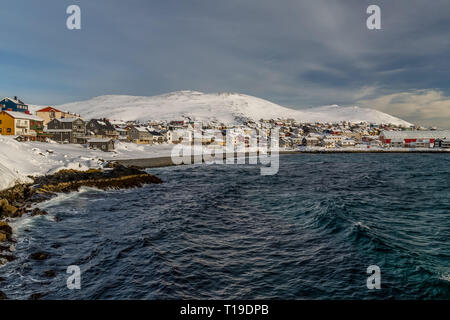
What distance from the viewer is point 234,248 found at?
16.9 meters

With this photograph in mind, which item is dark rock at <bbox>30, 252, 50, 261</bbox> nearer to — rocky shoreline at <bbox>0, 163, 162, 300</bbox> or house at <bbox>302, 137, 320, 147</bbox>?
rocky shoreline at <bbox>0, 163, 162, 300</bbox>

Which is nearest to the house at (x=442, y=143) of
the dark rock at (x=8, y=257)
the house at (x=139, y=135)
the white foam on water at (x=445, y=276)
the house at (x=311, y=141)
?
the house at (x=311, y=141)

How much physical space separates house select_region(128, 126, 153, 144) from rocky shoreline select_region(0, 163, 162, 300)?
187 ft

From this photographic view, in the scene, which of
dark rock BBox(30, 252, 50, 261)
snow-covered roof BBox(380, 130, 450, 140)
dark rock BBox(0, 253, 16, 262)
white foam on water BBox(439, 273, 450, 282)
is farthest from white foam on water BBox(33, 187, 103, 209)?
snow-covered roof BBox(380, 130, 450, 140)

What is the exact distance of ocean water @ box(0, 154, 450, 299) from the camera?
12.3m

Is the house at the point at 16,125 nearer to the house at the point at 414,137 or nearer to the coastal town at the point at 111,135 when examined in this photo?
the coastal town at the point at 111,135

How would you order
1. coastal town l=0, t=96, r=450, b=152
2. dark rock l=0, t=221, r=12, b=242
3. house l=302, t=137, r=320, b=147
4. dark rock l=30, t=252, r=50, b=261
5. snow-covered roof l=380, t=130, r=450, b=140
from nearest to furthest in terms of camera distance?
dark rock l=30, t=252, r=50, b=261 → dark rock l=0, t=221, r=12, b=242 → coastal town l=0, t=96, r=450, b=152 → snow-covered roof l=380, t=130, r=450, b=140 → house l=302, t=137, r=320, b=147

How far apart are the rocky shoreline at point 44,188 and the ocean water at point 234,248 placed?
0.78 meters

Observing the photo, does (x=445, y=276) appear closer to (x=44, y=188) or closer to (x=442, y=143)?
(x=44, y=188)

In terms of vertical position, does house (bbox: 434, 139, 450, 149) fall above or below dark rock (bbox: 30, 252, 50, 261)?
above

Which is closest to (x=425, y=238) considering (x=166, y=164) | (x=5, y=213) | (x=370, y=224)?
(x=370, y=224)

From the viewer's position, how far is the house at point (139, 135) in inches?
4122

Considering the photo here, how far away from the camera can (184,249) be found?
16.7 meters

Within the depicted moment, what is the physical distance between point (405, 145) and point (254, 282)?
580ft
